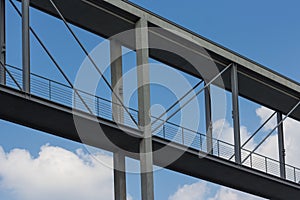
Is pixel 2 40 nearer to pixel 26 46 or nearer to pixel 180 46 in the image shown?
pixel 26 46

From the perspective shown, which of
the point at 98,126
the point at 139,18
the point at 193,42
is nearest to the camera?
the point at 98,126

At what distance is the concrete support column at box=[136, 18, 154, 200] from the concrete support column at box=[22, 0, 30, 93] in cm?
532

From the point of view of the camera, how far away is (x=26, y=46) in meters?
29.2

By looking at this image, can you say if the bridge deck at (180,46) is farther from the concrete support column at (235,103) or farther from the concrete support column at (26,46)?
the concrete support column at (26,46)

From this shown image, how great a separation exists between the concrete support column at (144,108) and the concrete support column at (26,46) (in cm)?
532

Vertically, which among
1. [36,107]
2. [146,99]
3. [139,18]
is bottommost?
[36,107]

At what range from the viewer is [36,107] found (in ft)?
95.7

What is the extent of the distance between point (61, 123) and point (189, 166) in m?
6.73

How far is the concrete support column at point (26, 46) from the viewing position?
28.7m

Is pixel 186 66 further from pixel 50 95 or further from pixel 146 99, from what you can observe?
pixel 50 95

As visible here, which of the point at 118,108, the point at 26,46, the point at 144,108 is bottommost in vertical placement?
the point at 144,108

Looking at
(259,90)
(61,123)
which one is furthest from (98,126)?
(259,90)

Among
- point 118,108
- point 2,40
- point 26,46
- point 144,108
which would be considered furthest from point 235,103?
point 26,46

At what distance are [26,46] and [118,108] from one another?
19.9 feet
